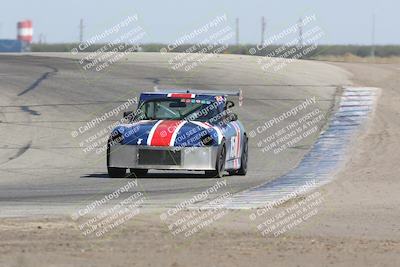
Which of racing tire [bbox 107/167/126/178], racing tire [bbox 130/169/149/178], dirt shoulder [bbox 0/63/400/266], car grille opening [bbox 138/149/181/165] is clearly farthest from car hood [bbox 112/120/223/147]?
dirt shoulder [bbox 0/63/400/266]

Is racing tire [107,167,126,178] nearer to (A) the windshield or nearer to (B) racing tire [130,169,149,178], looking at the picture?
(B) racing tire [130,169,149,178]

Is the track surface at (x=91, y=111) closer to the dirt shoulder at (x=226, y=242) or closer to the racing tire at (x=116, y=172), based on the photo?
the racing tire at (x=116, y=172)

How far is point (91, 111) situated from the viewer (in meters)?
29.1

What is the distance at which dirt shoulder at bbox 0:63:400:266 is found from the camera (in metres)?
8.91

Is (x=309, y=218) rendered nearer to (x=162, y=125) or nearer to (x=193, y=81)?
(x=162, y=125)

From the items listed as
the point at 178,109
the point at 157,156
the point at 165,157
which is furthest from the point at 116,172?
the point at 178,109

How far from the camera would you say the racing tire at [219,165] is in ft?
57.0

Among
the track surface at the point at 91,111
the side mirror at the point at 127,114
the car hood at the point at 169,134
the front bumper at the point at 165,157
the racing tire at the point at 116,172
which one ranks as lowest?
the track surface at the point at 91,111

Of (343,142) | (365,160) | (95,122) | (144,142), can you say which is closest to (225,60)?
(95,122)

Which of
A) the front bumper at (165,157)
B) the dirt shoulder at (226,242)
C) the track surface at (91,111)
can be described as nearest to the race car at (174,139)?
the front bumper at (165,157)

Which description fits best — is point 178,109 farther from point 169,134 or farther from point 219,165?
point 219,165

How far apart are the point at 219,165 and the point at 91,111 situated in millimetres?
12198

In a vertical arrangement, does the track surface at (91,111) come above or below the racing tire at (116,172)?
below

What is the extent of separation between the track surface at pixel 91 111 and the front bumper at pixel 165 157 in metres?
0.26
